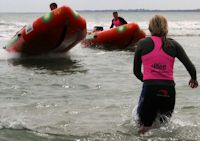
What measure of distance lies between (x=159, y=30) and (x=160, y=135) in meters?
1.14

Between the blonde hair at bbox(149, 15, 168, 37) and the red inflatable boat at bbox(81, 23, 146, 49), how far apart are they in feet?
34.8

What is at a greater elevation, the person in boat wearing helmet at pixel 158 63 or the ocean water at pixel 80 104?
the person in boat wearing helmet at pixel 158 63

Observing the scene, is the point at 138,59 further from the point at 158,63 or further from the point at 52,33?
the point at 52,33

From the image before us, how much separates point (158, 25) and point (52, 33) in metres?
7.46

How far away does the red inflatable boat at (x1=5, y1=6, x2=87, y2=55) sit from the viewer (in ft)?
36.6

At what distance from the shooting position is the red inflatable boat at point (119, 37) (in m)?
14.8

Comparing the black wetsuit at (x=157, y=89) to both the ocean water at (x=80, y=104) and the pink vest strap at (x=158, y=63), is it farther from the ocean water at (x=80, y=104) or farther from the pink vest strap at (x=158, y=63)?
the ocean water at (x=80, y=104)

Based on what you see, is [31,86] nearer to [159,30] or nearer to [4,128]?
[4,128]

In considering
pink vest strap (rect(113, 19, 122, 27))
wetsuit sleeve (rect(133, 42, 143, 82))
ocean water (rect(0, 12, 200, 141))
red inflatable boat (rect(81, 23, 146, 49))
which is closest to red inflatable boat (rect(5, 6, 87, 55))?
ocean water (rect(0, 12, 200, 141))

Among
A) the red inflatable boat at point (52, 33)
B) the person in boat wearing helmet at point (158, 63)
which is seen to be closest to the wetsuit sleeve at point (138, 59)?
the person in boat wearing helmet at point (158, 63)

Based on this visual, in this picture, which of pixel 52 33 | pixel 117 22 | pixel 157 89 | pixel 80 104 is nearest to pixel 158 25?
pixel 157 89

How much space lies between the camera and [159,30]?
166 inches

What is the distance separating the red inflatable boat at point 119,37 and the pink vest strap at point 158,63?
10.6 meters

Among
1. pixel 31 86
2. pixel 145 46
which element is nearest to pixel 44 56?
pixel 31 86
